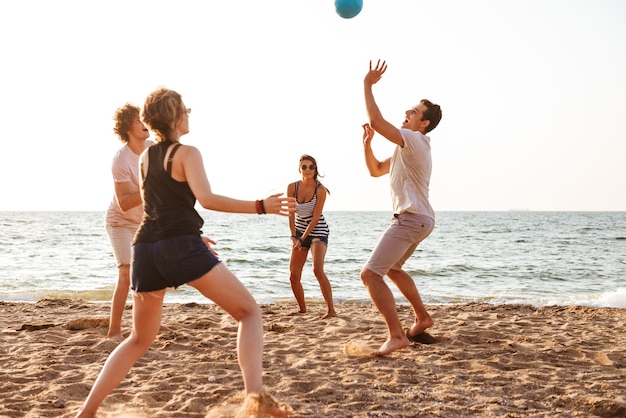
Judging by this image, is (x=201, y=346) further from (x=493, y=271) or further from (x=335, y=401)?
(x=493, y=271)

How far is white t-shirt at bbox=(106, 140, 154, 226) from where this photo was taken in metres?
5.20

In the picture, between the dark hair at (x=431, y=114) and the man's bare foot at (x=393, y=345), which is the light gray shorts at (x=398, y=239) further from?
the dark hair at (x=431, y=114)

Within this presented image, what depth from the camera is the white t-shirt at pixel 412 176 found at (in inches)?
198

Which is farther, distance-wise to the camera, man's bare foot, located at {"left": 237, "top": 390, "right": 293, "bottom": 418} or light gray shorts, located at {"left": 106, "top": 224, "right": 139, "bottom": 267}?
light gray shorts, located at {"left": 106, "top": 224, "right": 139, "bottom": 267}

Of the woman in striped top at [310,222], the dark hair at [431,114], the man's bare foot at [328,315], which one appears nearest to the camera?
the dark hair at [431,114]

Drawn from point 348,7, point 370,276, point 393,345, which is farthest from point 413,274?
point 370,276

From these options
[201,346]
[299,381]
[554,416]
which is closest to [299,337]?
[201,346]

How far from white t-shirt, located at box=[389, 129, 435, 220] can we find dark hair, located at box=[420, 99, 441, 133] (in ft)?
0.68

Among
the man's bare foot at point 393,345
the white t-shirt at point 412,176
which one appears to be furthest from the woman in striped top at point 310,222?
the man's bare foot at point 393,345

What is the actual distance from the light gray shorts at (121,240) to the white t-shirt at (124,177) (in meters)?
0.05

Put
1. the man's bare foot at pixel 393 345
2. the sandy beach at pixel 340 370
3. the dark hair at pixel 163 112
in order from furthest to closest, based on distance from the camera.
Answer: the man's bare foot at pixel 393 345 → the sandy beach at pixel 340 370 → the dark hair at pixel 163 112

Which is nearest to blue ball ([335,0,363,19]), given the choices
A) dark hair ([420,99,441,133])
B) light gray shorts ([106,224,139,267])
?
dark hair ([420,99,441,133])

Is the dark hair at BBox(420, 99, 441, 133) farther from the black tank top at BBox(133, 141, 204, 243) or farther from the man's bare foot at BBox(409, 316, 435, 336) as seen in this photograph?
the black tank top at BBox(133, 141, 204, 243)

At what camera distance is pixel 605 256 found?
78.5ft
